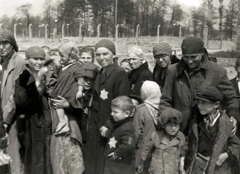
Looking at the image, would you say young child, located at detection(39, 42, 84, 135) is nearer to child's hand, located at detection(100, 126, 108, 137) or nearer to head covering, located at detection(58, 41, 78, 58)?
head covering, located at detection(58, 41, 78, 58)

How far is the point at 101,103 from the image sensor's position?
11.8 feet

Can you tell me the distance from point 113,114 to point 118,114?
6 centimetres

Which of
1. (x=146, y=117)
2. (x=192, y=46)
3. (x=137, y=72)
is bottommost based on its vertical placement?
(x=146, y=117)

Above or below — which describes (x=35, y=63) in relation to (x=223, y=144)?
above

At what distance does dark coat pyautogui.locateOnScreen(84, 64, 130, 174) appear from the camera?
356cm

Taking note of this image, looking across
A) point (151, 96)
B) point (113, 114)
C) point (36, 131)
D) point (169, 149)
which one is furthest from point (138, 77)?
point (36, 131)

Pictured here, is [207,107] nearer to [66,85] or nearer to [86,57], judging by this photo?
[66,85]

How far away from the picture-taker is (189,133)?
3.14 m

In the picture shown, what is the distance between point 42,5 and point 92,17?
113 centimetres

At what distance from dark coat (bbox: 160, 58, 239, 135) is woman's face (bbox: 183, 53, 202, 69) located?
68 millimetres

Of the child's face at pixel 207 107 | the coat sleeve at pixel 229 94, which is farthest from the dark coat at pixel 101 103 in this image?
the coat sleeve at pixel 229 94

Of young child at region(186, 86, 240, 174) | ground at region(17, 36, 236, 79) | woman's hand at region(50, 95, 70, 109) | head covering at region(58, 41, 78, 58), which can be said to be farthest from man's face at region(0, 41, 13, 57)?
ground at region(17, 36, 236, 79)

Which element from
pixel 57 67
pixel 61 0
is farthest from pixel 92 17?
pixel 57 67

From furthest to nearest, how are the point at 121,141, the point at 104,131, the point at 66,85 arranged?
the point at 66,85 < the point at 104,131 < the point at 121,141
